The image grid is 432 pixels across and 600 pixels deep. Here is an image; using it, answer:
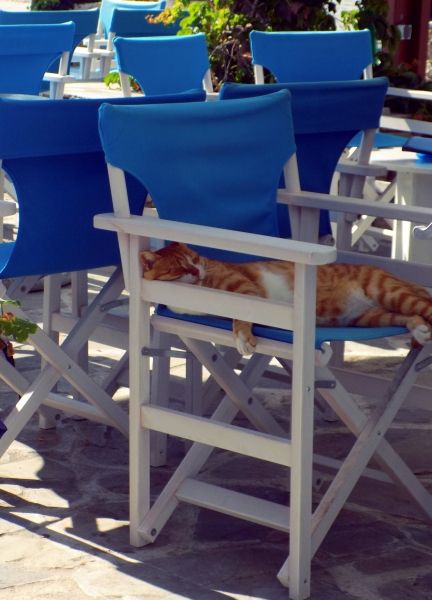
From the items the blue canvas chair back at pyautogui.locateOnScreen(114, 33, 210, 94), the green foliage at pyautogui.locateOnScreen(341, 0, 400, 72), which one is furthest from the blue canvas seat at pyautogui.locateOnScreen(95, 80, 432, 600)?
the green foliage at pyautogui.locateOnScreen(341, 0, 400, 72)

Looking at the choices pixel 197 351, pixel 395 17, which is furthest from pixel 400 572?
pixel 395 17

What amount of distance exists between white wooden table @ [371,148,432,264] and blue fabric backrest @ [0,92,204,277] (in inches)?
36.4

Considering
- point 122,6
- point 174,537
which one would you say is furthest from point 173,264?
point 122,6

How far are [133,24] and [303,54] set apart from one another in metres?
2.22

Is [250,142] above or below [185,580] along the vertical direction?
above

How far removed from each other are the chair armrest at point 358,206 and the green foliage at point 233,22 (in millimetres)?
3145

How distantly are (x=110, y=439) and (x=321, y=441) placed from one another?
621mm

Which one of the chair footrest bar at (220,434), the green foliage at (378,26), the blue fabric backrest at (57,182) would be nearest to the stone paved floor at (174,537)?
the chair footrest bar at (220,434)

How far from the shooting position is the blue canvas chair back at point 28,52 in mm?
5082

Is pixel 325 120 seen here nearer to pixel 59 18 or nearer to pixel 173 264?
pixel 173 264

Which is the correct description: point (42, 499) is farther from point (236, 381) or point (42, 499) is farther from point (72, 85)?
point (72, 85)

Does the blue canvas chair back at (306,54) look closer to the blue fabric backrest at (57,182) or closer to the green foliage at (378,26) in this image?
the blue fabric backrest at (57,182)

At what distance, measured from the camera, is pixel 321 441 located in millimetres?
3756

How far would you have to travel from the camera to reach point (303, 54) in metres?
4.83
